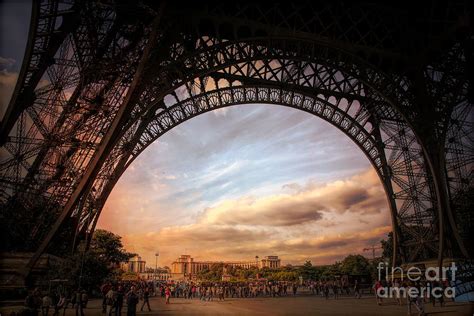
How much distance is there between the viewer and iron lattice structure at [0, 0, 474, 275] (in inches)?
642

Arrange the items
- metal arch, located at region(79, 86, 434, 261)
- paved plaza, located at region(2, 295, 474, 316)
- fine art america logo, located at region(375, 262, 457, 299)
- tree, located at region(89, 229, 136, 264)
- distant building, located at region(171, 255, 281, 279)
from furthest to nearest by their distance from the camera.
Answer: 1. distant building, located at region(171, 255, 281, 279)
2. tree, located at region(89, 229, 136, 264)
3. metal arch, located at region(79, 86, 434, 261)
4. fine art america logo, located at region(375, 262, 457, 299)
5. paved plaza, located at region(2, 295, 474, 316)

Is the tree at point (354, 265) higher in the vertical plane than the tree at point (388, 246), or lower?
lower

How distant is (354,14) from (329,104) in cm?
765

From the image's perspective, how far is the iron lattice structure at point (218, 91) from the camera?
16.3m

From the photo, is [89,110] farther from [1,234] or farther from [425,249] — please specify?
[425,249]

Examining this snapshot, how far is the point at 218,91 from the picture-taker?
26281mm

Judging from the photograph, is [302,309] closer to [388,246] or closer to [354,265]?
[388,246]

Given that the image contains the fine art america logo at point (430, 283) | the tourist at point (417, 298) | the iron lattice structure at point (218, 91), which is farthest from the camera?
the fine art america logo at point (430, 283)

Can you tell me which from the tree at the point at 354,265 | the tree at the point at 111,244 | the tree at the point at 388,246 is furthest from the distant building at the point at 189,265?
the tree at the point at 111,244

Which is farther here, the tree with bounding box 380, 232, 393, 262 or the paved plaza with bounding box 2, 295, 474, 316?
the tree with bounding box 380, 232, 393, 262

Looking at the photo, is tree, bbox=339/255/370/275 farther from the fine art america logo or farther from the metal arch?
the fine art america logo

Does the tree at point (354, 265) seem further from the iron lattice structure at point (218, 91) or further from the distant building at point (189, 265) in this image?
the distant building at point (189, 265)

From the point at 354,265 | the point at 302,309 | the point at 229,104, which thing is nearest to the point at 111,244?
the point at 229,104

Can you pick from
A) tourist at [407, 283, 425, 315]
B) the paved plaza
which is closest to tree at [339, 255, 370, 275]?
the paved plaza
